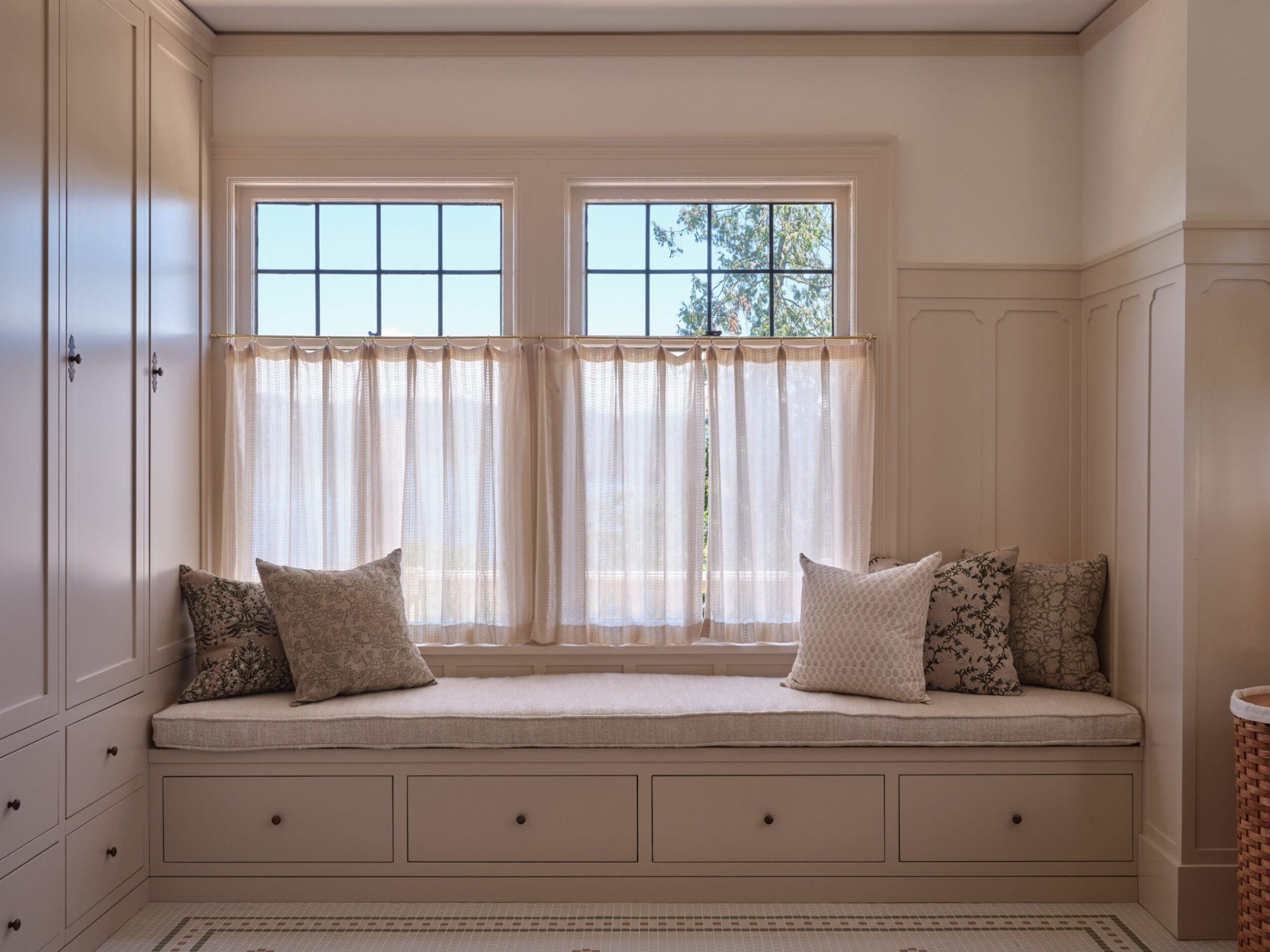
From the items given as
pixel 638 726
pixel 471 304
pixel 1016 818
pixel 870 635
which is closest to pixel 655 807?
pixel 638 726

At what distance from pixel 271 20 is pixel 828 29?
199 centimetres

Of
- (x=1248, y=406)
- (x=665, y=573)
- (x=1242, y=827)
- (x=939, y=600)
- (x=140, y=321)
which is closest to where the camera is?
(x=1242, y=827)

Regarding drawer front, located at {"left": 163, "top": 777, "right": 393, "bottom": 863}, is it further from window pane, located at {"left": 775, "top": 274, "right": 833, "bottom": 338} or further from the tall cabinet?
window pane, located at {"left": 775, "top": 274, "right": 833, "bottom": 338}

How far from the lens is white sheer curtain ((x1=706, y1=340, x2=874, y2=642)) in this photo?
3.22m

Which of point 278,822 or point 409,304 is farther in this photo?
point 409,304

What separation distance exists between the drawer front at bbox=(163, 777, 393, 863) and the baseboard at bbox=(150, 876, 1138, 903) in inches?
2.9

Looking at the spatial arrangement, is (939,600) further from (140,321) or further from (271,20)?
(271,20)

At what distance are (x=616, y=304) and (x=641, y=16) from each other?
39.2 inches

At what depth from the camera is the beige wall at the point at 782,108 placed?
326cm

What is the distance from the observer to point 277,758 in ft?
8.93

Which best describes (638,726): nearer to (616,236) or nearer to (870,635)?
(870,635)

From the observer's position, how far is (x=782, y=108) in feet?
10.7

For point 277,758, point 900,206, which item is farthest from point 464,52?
point 277,758

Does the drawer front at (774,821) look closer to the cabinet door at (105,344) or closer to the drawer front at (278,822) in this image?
the drawer front at (278,822)
